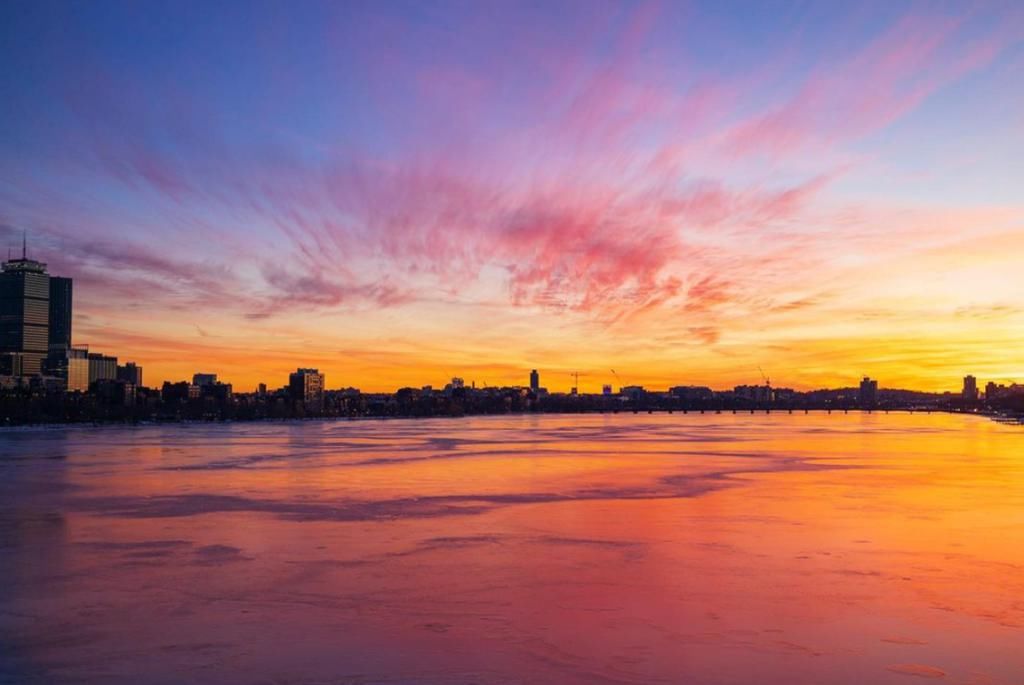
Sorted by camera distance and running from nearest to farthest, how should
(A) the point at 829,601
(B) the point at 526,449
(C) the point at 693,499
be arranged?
(A) the point at 829,601, (C) the point at 693,499, (B) the point at 526,449

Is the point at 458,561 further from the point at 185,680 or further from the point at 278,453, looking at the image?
the point at 278,453

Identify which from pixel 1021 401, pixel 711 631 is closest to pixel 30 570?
pixel 711 631

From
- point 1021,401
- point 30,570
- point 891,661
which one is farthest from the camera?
point 1021,401

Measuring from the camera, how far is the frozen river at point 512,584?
1109 cm

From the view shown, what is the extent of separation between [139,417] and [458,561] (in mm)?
182535

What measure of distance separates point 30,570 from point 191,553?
10.2ft

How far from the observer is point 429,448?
64.1 m

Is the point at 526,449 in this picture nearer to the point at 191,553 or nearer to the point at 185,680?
the point at 191,553

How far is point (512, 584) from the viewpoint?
51.2 feet

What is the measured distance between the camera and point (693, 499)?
28828 mm

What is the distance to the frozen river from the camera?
11.1 metres

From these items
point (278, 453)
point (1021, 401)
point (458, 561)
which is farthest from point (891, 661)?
point (1021, 401)

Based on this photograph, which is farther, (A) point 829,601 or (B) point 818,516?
(B) point 818,516

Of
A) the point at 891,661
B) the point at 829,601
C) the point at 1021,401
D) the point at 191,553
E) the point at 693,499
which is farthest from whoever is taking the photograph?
the point at 1021,401
